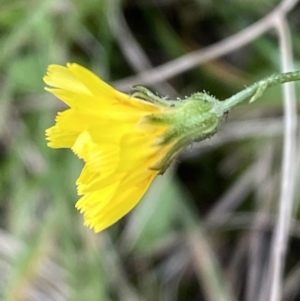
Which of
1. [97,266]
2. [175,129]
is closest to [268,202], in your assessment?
[97,266]

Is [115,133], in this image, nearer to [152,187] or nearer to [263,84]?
[263,84]

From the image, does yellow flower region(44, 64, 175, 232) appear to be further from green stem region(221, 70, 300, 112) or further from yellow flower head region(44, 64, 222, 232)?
green stem region(221, 70, 300, 112)

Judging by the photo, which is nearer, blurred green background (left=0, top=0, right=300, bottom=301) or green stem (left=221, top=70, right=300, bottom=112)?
green stem (left=221, top=70, right=300, bottom=112)

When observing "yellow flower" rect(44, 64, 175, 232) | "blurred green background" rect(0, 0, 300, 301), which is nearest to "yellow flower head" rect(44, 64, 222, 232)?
"yellow flower" rect(44, 64, 175, 232)

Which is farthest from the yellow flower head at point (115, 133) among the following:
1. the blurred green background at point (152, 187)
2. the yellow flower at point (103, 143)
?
the blurred green background at point (152, 187)

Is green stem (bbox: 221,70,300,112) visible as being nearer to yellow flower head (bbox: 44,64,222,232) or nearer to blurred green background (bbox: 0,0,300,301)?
yellow flower head (bbox: 44,64,222,232)

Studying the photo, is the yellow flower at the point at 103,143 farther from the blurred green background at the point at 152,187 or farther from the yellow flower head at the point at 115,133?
the blurred green background at the point at 152,187

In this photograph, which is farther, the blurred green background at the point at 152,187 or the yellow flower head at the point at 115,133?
the blurred green background at the point at 152,187
